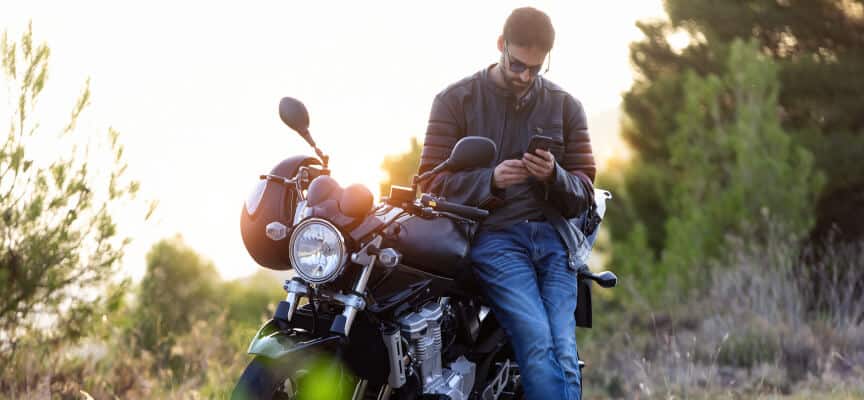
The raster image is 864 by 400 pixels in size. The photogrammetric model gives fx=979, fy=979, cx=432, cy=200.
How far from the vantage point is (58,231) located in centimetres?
648

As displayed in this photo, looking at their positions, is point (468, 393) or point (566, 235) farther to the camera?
point (566, 235)

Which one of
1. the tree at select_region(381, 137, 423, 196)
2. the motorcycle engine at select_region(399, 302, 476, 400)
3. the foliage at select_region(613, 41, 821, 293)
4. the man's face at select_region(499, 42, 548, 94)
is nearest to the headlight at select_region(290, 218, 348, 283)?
the motorcycle engine at select_region(399, 302, 476, 400)

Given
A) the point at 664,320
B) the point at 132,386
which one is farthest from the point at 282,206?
the point at 664,320

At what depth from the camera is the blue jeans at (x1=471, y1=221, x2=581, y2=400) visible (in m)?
3.73

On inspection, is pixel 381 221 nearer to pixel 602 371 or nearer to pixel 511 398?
pixel 511 398

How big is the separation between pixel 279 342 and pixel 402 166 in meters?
7.82

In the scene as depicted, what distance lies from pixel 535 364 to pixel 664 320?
8.20m

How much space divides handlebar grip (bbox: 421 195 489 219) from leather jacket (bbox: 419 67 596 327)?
48 centimetres

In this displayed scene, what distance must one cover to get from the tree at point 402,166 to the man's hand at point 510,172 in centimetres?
690

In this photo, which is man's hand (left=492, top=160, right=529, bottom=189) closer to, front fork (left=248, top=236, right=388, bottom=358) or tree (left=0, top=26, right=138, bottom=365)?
front fork (left=248, top=236, right=388, bottom=358)

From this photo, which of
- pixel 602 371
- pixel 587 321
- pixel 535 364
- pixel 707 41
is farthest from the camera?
pixel 707 41

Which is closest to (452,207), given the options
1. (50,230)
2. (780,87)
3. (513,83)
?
(513,83)

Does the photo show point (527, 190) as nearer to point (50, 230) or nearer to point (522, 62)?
point (522, 62)

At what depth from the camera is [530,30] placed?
394 centimetres
